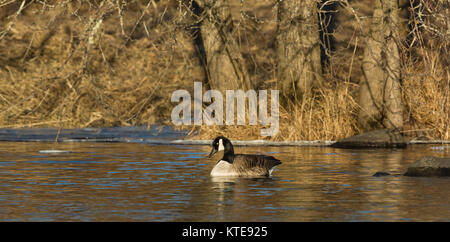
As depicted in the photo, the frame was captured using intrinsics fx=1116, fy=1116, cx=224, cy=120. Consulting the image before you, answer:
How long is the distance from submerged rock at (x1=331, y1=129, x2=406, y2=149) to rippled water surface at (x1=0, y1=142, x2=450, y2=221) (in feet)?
Result: 4.37

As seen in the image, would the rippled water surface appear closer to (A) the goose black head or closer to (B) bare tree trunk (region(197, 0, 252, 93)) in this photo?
(A) the goose black head

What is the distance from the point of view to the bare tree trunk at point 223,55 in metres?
26.6

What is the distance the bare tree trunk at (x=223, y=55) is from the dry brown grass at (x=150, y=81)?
0.44 metres

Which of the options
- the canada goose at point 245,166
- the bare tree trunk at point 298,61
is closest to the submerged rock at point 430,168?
the canada goose at point 245,166

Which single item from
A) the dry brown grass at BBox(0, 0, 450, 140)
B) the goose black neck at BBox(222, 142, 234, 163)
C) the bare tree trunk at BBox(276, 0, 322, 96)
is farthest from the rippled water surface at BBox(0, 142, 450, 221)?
the bare tree trunk at BBox(276, 0, 322, 96)

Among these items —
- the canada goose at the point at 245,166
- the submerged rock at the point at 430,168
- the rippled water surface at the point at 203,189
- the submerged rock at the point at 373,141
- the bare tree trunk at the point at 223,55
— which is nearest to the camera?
the rippled water surface at the point at 203,189

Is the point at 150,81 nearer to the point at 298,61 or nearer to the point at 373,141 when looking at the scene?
the point at 298,61

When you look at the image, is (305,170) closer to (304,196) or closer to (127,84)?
(304,196)

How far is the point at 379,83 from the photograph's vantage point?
2545 cm

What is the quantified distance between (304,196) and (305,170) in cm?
384

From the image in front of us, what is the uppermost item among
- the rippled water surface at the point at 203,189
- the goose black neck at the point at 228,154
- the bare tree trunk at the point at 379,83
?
the bare tree trunk at the point at 379,83

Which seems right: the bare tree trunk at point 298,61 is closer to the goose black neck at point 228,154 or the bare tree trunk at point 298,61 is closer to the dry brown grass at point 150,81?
the dry brown grass at point 150,81

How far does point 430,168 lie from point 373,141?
704 cm

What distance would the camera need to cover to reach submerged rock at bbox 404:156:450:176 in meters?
17.2
